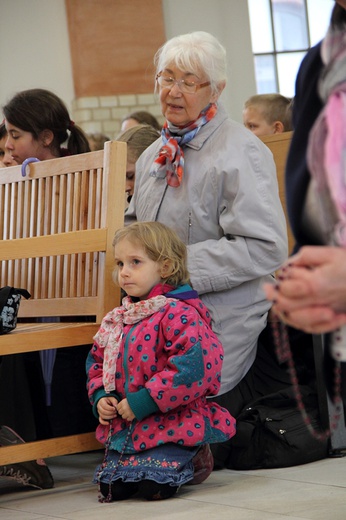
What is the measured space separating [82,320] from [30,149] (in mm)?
742

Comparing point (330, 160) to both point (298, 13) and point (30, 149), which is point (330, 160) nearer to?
point (30, 149)

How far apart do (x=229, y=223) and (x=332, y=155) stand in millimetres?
2090

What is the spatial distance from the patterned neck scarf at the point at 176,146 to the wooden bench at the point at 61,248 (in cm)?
20

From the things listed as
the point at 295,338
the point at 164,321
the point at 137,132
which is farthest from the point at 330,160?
the point at 137,132

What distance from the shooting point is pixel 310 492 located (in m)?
2.84

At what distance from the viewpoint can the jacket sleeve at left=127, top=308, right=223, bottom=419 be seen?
2.88m

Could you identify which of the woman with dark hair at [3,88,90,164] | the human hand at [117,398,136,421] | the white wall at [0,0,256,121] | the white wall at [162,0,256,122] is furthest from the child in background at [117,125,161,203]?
the white wall at [162,0,256,122]

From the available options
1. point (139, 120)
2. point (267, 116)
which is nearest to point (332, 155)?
point (267, 116)

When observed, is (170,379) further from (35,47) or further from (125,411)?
(35,47)

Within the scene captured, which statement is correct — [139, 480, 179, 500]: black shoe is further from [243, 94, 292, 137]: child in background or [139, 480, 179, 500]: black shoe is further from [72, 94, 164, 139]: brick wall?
[72, 94, 164, 139]: brick wall

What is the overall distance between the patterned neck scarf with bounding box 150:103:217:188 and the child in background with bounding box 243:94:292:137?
65.4 inches

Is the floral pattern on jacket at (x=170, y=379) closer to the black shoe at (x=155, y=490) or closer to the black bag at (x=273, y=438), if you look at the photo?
the black shoe at (x=155, y=490)

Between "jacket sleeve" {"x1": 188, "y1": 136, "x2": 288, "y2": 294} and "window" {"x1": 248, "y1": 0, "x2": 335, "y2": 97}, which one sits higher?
"window" {"x1": 248, "y1": 0, "x2": 335, "y2": 97}

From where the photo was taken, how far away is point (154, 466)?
2938 mm
